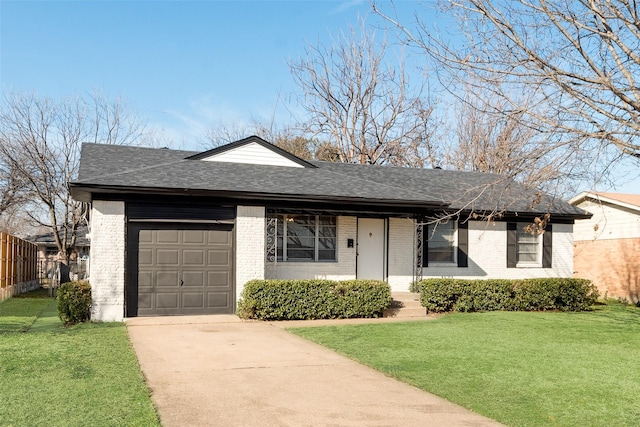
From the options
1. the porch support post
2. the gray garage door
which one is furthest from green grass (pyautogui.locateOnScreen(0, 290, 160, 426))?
the porch support post

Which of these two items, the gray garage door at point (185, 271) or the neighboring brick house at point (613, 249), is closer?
the gray garage door at point (185, 271)

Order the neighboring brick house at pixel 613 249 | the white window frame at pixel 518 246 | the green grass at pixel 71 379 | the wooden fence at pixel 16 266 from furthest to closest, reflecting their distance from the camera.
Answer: the neighboring brick house at pixel 613 249 → the wooden fence at pixel 16 266 → the white window frame at pixel 518 246 → the green grass at pixel 71 379

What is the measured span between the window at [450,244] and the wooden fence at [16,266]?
48.2 feet

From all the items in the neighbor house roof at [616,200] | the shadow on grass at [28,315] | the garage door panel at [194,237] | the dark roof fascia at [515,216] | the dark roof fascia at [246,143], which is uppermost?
the dark roof fascia at [246,143]

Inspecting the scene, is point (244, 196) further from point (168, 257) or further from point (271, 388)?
point (271, 388)

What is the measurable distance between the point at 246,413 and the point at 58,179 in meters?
25.4

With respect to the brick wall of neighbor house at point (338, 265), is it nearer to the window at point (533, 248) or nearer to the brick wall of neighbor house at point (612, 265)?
the window at point (533, 248)

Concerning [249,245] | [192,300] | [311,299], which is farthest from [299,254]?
[192,300]

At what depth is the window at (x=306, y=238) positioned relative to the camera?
16641 mm

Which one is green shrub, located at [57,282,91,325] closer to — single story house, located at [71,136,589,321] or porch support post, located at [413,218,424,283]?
single story house, located at [71,136,589,321]

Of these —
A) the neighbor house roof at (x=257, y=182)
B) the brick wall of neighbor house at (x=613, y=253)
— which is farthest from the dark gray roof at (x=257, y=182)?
the brick wall of neighbor house at (x=613, y=253)

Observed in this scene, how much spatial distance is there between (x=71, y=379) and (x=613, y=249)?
2077 cm

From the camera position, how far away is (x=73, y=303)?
13.2 m

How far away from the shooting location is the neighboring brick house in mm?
21562
